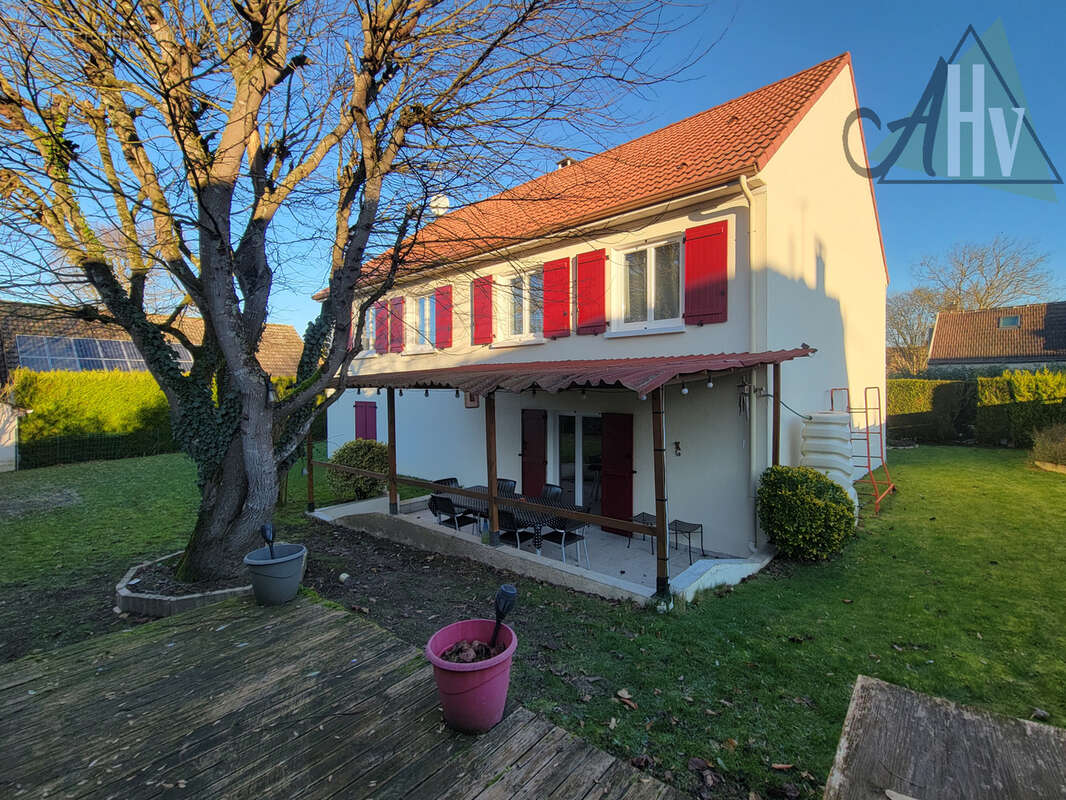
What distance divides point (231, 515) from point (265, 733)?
132 inches

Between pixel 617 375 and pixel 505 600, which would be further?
pixel 617 375

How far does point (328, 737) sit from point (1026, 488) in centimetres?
1373

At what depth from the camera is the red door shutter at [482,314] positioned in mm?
10328

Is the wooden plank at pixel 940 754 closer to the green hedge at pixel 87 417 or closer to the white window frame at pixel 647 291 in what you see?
the white window frame at pixel 647 291

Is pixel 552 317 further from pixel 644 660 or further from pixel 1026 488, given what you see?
pixel 1026 488

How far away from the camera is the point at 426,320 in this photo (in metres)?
12.2

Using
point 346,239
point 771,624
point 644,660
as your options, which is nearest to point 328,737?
point 644,660

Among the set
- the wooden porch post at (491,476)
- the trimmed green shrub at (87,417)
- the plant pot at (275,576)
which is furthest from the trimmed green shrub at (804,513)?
the trimmed green shrub at (87,417)

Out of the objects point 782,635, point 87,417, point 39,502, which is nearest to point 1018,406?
point 782,635

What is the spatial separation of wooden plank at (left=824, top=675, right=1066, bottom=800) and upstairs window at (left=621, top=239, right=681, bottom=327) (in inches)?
237

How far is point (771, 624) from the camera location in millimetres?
4879

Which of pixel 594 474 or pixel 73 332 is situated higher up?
pixel 73 332

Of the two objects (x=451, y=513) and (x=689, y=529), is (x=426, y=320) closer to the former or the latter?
(x=451, y=513)

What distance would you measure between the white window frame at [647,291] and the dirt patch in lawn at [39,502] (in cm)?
1208
